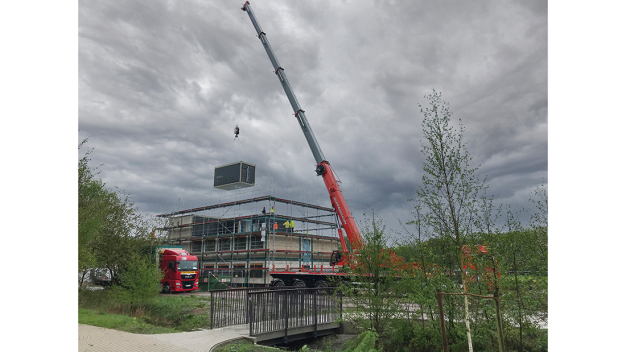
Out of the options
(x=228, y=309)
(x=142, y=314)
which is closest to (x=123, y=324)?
(x=228, y=309)

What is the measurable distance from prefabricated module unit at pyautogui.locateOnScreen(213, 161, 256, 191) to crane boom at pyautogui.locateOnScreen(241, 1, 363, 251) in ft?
22.7

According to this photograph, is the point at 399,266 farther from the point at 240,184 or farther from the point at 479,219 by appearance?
the point at 240,184

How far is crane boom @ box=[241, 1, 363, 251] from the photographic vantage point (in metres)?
18.5

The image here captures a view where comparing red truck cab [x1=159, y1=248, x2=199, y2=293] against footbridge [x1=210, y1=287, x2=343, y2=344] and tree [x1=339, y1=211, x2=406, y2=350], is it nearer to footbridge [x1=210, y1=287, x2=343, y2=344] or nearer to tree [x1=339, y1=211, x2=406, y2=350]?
footbridge [x1=210, y1=287, x2=343, y2=344]

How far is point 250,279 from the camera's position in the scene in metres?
31.9

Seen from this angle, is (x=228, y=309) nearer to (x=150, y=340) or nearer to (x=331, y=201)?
(x=150, y=340)

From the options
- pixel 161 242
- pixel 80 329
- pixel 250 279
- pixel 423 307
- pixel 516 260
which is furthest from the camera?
pixel 250 279

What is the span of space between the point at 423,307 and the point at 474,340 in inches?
48.2

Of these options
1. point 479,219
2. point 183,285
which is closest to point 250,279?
point 183,285

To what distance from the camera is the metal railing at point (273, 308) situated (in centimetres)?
979

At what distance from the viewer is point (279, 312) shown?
10.2 meters

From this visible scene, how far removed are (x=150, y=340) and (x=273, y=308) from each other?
3.17m

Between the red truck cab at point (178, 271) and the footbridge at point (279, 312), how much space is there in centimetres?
1527

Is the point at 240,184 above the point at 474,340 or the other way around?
above
